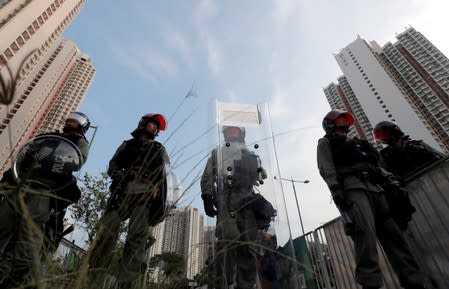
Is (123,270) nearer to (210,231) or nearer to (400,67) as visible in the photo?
(210,231)

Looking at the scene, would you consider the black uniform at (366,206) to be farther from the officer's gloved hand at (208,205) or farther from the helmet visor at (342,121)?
the officer's gloved hand at (208,205)

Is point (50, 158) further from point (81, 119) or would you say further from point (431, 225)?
point (431, 225)

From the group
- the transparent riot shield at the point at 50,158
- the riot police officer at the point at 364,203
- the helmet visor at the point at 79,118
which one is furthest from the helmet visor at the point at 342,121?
the helmet visor at the point at 79,118

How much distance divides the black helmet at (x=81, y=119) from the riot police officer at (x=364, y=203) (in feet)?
8.50

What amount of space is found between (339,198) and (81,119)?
279 centimetres

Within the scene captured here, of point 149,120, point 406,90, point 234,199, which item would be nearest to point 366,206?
point 234,199

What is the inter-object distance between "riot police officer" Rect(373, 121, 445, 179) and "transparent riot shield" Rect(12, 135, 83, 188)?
3.49m

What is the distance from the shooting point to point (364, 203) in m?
2.18

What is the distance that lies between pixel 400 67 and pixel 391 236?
50733mm

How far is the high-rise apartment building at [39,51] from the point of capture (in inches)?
1130

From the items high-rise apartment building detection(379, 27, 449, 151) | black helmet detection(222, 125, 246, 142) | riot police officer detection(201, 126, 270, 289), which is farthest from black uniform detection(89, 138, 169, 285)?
high-rise apartment building detection(379, 27, 449, 151)

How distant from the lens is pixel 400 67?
41.5 metres

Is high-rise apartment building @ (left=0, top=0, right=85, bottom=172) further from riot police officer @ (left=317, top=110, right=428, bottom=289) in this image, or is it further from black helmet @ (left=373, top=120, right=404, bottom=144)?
black helmet @ (left=373, top=120, right=404, bottom=144)

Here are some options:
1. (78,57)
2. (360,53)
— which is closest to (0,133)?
(78,57)
